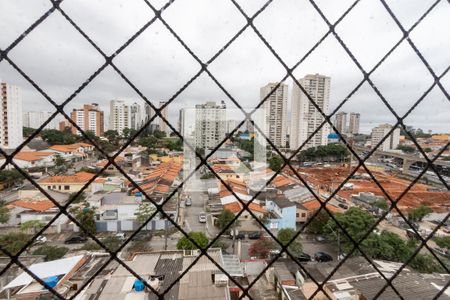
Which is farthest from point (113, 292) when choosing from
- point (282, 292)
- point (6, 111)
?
point (6, 111)

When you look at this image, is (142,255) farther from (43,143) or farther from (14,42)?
(43,143)

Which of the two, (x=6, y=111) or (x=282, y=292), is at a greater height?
(x=6, y=111)

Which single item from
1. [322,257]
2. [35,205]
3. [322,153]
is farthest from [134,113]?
[322,257]

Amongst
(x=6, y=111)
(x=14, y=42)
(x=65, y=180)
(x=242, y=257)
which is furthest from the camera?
(x=6, y=111)

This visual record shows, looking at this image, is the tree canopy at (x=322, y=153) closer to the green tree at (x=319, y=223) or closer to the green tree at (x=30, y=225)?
the green tree at (x=319, y=223)

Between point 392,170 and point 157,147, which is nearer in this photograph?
point 392,170

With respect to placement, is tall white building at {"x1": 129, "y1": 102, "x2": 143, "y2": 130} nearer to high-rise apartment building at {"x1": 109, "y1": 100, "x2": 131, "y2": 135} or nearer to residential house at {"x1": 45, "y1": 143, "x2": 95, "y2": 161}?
high-rise apartment building at {"x1": 109, "y1": 100, "x2": 131, "y2": 135}

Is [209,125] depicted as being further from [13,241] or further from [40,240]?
[13,241]
